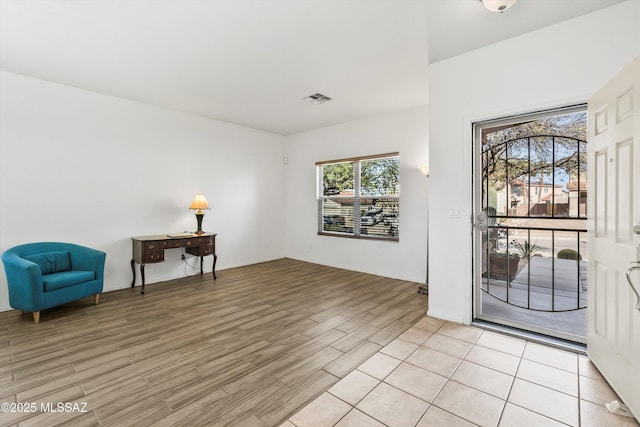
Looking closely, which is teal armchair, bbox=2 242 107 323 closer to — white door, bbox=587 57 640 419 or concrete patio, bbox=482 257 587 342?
concrete patio, bbox=482 257 587 342

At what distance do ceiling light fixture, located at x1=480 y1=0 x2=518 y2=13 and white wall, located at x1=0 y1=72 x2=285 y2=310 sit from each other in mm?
4580

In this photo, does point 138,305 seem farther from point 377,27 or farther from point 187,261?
point 377,27

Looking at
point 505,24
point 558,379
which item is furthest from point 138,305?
point 505,24

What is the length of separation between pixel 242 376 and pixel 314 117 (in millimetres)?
4339

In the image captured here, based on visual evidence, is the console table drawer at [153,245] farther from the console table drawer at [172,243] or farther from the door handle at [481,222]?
the door handle at [481,222]

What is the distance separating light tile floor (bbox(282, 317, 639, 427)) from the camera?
177 cm

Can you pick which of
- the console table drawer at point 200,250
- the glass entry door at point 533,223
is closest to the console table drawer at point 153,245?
the console table drawer at point 200,250

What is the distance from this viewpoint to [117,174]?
4.43 meters

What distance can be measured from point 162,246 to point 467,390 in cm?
419

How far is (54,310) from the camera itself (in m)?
3.57

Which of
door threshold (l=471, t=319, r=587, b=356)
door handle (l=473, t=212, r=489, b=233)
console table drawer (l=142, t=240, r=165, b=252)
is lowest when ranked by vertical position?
door threshold (l=471, t=319, r=587, b=356)

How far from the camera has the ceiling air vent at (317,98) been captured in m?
4.30

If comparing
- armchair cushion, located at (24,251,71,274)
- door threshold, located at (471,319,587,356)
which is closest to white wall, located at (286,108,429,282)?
door threshold, located at (471,319,587,356)

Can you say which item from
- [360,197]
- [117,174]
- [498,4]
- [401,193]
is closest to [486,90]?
[498,4]
